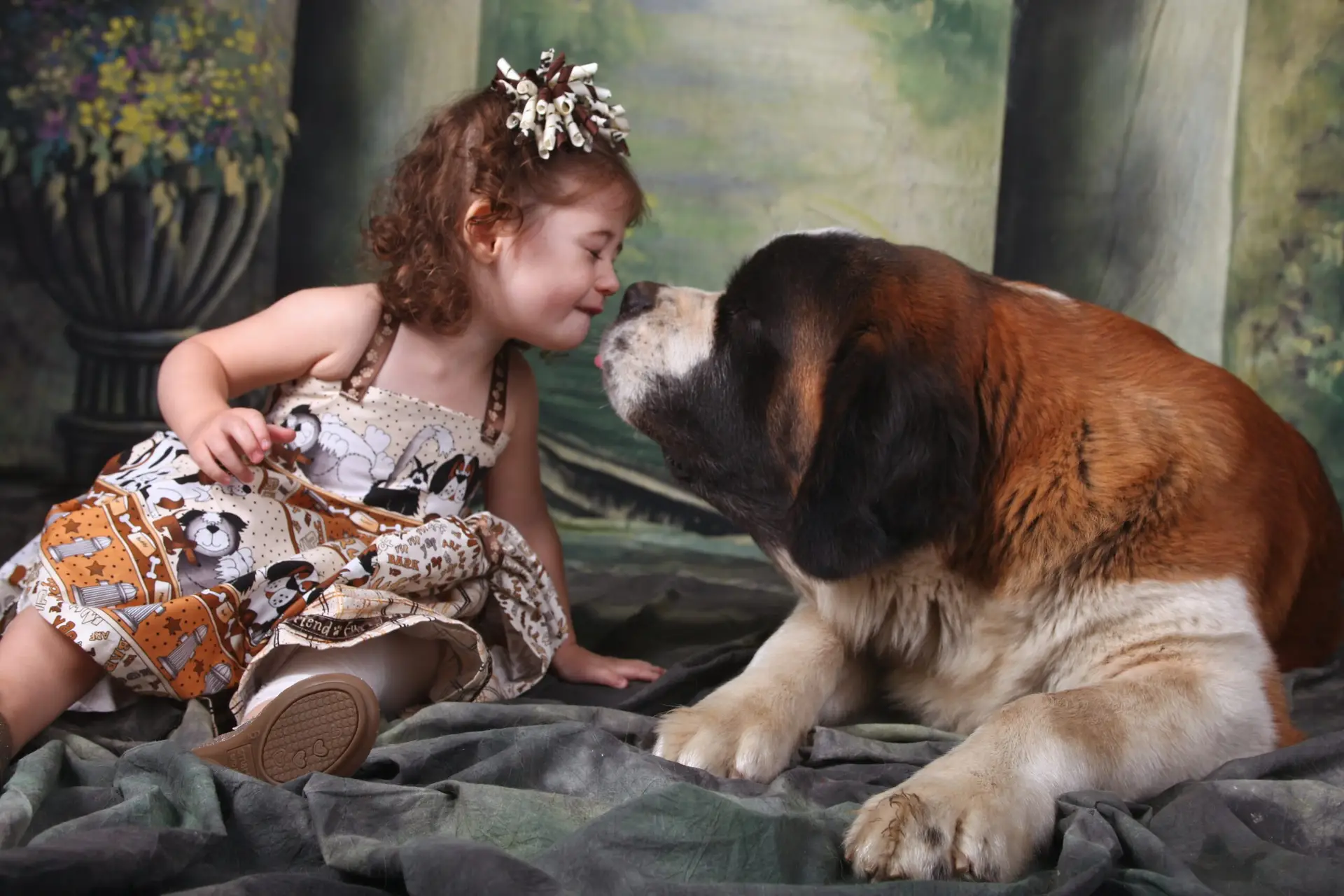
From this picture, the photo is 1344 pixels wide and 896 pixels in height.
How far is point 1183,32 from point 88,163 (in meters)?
2.36

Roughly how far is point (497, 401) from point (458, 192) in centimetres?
33

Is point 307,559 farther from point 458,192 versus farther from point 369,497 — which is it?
point 458,192

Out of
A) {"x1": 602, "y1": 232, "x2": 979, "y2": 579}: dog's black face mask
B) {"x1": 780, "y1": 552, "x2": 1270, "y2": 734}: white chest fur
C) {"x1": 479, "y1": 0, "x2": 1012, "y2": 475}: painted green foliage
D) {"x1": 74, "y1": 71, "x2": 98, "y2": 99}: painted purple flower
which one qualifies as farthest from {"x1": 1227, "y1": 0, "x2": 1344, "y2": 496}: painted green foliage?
{"x1": 74, "y1": 71, "x2": 98, "y2": 99}: painted purple flower

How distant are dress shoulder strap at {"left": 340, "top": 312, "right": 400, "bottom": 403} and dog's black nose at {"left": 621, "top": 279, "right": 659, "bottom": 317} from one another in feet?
1.43

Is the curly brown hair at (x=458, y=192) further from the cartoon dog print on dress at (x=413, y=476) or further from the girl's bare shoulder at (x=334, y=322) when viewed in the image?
the cartoon dog print on dress at (x=413, y=476)

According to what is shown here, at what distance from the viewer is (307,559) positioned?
1.62 metres

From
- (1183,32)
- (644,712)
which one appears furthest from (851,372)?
(1183,32)

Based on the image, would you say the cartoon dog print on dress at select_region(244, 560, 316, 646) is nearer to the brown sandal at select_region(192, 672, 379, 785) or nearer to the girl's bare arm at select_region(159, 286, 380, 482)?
the girl's bare arm at select_region(159, 286, 380, 482)

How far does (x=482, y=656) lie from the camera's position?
5.34 feet

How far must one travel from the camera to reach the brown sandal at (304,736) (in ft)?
4.06

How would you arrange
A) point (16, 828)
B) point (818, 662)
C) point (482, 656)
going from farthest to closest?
point (482, 656)
point (818, 662)
point (16, 828)

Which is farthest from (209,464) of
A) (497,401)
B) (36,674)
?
(497,401)

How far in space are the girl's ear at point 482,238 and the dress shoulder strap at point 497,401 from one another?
7.0 inches

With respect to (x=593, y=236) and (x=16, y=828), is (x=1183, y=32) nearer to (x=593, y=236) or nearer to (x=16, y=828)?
(x=593, y=236)
